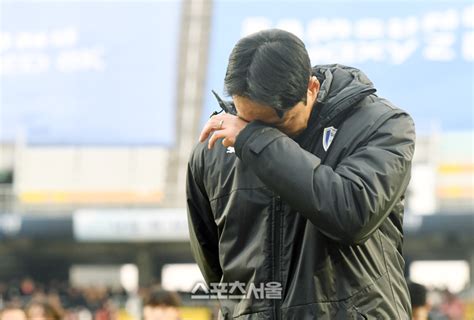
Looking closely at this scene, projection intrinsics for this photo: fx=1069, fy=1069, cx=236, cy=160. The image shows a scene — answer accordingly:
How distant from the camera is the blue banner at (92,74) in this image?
1122 inches

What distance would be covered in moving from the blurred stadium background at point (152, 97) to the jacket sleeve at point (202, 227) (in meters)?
23.1

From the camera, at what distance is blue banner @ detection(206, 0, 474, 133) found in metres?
26.7

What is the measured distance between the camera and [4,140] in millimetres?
28344

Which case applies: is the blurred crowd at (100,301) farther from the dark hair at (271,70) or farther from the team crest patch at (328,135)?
the dark hair at (271,70)

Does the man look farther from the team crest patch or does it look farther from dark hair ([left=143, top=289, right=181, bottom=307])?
dark hair ([left=143, top=289, right=181, bottom=307])

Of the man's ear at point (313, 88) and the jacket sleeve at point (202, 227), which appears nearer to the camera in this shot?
the man's ear at point (313, 88)

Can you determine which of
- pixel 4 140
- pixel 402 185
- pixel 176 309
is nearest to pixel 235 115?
pixel 402 185

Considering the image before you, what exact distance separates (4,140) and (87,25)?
390 cm

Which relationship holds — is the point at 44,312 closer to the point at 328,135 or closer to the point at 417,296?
the point at 417,296

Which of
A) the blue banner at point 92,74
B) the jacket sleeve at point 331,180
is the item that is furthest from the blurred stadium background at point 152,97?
the jacket sleeve at point 331,180

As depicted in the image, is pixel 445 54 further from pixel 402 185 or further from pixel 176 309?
pixel 402 185

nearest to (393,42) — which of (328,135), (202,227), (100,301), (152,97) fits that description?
(152,97)

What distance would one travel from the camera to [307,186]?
8.41 ft

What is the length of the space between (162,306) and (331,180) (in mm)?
4778
